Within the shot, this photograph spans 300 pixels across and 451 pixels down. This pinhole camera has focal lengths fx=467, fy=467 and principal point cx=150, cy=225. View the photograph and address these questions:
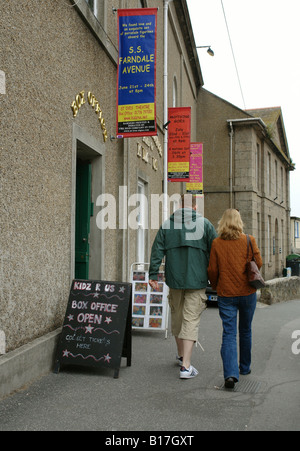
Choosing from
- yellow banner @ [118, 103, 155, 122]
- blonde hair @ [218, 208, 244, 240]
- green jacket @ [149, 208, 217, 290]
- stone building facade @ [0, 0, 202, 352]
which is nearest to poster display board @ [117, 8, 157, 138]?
yellow banner @ [118, 103, 155, 122]

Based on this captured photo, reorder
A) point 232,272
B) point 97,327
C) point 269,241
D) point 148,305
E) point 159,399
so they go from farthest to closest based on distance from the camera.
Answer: point 269,241 → point 148,305 → point 97,327 → point 232,272 → point 159,399

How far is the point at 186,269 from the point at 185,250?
20 centimetres

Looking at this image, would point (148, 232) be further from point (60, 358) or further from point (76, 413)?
point (76, 413)

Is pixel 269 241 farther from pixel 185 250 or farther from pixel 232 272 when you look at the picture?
pixel 232 272

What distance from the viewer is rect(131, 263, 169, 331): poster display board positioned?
688 centimetres

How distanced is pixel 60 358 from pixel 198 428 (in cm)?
191

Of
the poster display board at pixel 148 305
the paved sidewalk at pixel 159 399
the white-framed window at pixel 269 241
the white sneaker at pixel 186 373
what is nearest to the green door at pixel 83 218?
the poster display board at pixel 148 305

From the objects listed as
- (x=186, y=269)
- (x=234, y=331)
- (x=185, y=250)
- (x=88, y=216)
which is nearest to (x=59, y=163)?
(x=88, y=216)

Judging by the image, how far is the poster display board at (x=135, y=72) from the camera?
712cm

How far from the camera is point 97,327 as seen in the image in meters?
4.82

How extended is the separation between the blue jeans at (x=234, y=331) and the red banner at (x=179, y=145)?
7.77 meters

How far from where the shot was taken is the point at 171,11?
14719 mm

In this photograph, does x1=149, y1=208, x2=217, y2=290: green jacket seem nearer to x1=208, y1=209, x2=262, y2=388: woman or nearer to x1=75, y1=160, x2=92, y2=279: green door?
x1=208, y1=209, x2=262, y2=388: woman

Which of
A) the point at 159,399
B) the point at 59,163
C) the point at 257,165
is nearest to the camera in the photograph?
the point at 159,399
